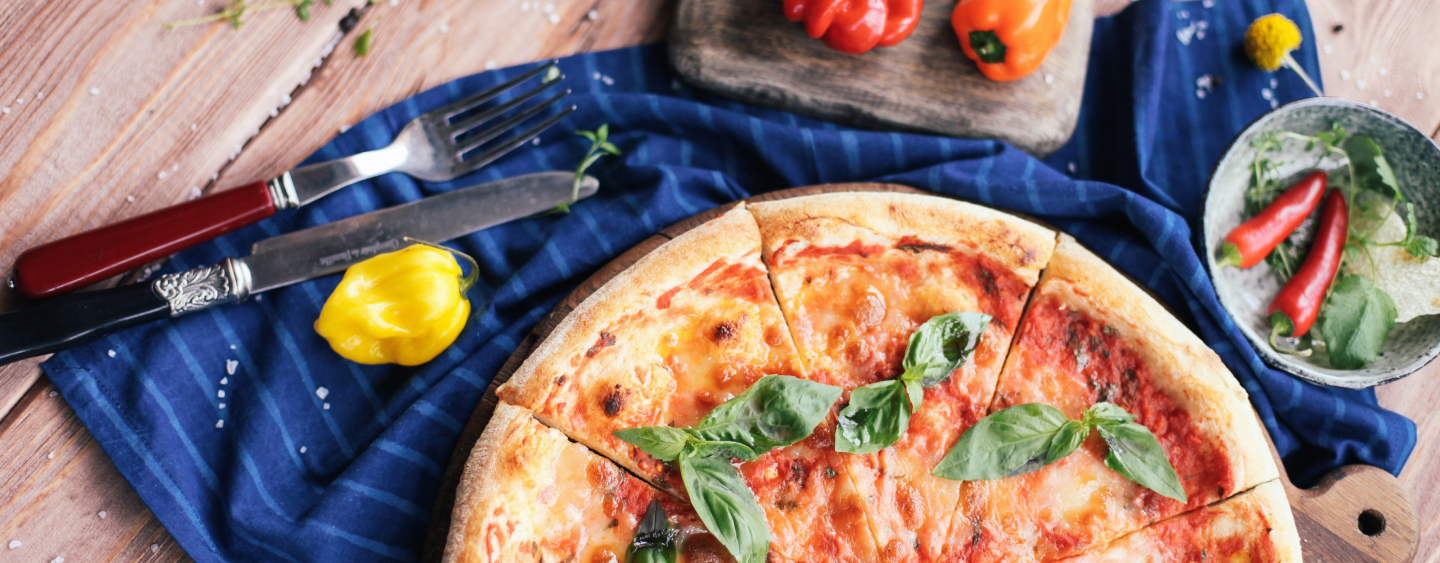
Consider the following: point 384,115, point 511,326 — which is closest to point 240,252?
point 384,115

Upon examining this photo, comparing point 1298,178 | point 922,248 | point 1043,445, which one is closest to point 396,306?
point 922,248

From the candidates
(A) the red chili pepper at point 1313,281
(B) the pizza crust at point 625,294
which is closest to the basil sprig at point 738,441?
(B) the pizza crust at point 625,294

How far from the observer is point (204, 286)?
107 inches

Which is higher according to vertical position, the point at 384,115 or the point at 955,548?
the point at 384,115

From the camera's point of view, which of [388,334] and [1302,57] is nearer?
[388,334]

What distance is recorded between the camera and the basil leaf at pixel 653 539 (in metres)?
2.55

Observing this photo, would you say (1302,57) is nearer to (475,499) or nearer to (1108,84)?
(1108,84)

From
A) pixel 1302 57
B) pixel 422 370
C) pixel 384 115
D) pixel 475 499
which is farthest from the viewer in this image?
pixel 1302 57

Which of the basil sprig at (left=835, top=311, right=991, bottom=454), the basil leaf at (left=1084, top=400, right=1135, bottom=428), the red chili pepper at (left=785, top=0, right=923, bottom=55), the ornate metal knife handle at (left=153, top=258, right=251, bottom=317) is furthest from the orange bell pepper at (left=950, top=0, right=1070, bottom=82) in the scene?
the ornate metal knife handle at (left=153, top=258, right=251, bottom=317)

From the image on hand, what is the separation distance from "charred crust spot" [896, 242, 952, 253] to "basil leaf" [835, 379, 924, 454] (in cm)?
50

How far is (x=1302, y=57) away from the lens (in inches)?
136

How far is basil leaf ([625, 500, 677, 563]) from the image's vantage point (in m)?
2.55

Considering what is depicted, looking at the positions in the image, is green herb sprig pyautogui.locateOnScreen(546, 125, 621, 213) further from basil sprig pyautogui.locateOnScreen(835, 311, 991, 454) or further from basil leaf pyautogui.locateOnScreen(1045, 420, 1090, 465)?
basil leaf pyautogui.locateOnScreen(1045, 420, 1090, 465)

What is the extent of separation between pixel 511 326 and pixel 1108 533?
2.25 m
